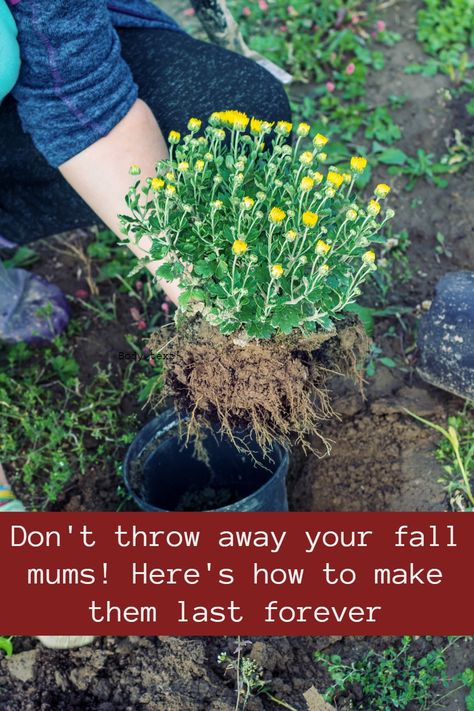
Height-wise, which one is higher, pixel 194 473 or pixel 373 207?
pixel 373 207

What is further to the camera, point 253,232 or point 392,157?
point 392,157

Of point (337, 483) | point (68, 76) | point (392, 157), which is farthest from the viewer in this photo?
point (392, 157)

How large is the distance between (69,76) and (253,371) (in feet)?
2.62

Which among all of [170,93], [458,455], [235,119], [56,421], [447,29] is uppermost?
[235,119]

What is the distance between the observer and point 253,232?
62.7 inches

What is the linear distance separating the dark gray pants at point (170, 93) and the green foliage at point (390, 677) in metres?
1.58

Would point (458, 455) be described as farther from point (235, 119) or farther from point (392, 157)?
point (392, 157)

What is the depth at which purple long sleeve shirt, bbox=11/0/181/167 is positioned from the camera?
5.66 ft

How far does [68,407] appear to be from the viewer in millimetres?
2664

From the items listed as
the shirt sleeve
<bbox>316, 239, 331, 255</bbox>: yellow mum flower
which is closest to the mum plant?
<bbox>316, 239, 331, 255</bbox>: yellow mum flower

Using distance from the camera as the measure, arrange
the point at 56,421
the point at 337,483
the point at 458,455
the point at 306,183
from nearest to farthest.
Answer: the point at 306,183
the point at 458,455
the point at 337,483
the point at 56,421

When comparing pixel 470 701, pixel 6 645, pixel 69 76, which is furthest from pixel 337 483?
pixel 69 76

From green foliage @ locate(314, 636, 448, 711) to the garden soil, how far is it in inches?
1.4

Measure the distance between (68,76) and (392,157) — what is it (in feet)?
5.69
